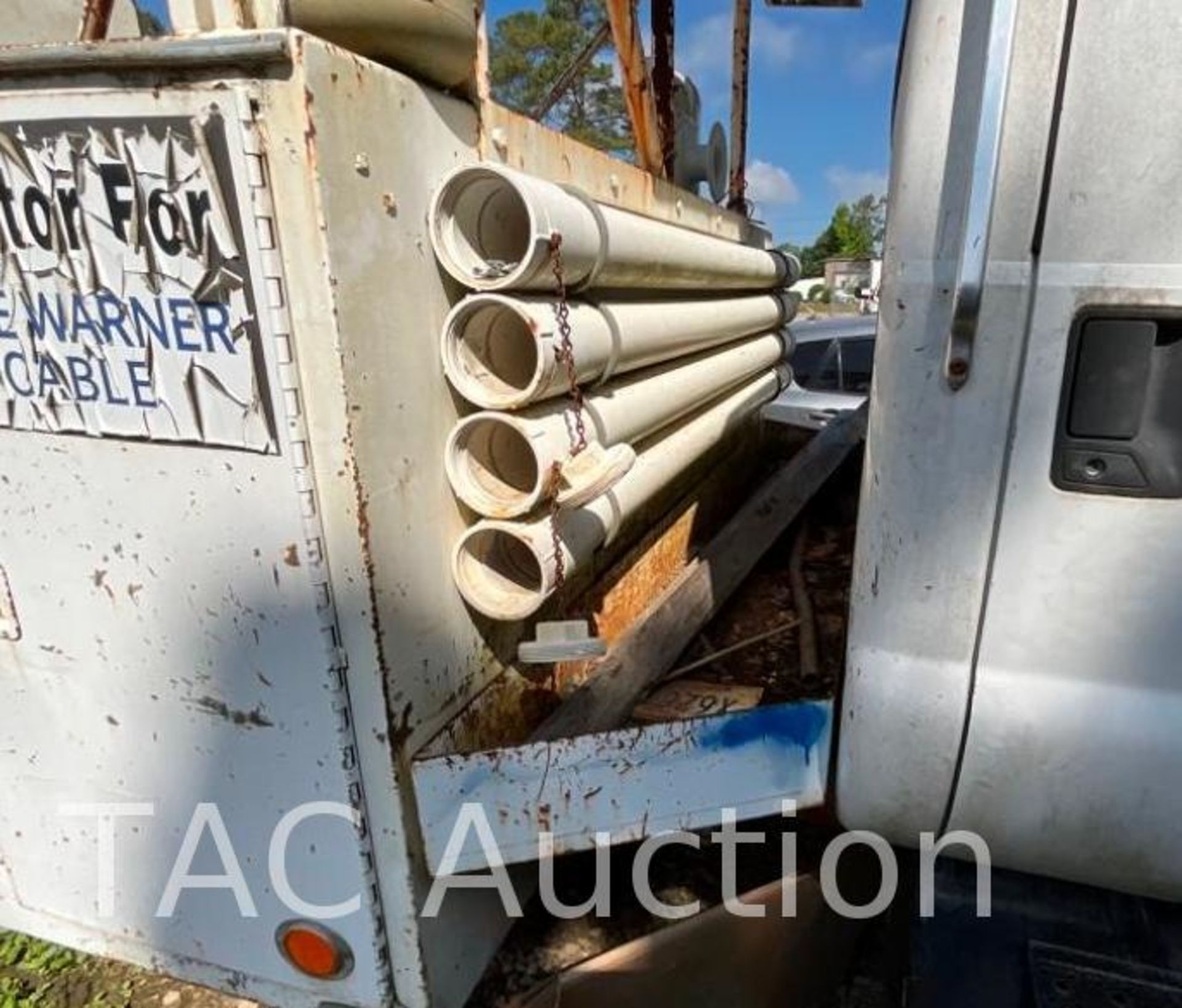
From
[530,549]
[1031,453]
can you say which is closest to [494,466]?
[530,549]

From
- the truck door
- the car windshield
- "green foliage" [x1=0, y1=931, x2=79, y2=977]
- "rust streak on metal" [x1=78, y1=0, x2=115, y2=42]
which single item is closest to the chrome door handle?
the truck door

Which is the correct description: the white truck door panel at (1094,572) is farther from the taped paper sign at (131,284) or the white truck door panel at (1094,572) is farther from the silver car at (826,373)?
the silver car at (826,373)

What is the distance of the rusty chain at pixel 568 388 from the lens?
1231mm

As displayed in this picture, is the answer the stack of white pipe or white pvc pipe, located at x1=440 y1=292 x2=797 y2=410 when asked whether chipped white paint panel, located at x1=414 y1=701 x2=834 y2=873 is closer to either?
the stack of white pipe

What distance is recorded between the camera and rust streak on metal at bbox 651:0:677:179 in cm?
266

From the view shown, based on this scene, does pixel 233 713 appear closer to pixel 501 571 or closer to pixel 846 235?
pixel 501 571

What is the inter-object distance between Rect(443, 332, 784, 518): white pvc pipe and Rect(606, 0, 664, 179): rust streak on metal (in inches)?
29.2

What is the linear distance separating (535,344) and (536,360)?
2.5 inches

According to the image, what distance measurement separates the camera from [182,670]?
127 cm

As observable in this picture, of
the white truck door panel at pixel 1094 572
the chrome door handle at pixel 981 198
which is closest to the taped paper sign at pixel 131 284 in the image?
the chrome door handle at pixel 981 198

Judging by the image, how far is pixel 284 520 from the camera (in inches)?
44.5

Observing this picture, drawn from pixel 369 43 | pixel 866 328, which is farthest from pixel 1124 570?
pixel 866 328

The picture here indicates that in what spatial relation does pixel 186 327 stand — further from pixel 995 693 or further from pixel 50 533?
pixel 995 693

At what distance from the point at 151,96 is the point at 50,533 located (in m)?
0.70
